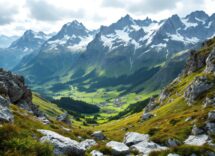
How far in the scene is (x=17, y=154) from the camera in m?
23.8

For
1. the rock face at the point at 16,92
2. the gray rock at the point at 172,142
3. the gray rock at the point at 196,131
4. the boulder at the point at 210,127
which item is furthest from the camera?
the rock face at the point at 16,92

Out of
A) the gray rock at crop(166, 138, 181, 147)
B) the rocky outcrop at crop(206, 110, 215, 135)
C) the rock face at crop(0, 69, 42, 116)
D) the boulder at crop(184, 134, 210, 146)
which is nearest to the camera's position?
the boulder at crop(184, 134, 210, 146)

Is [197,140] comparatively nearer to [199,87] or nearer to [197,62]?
[199,87]

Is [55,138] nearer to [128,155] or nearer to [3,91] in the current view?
[128,155]

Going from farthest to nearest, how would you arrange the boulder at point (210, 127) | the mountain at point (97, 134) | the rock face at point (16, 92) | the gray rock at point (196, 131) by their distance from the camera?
1. the rock face at point (16, 92)
2. the gray rock at point (196, 131)
3. the boulder at point (210, 127)
4. the mountain at point (97, 134)

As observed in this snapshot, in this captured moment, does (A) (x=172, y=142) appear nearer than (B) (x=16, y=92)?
Yes

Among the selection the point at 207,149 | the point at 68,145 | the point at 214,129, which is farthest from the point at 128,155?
the point at 214,129

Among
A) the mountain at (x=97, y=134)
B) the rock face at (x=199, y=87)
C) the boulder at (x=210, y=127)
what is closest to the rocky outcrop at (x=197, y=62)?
the mountain at (x=97, y=134)

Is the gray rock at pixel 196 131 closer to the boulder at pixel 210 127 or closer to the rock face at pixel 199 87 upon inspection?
the boulder at pixel 210 127

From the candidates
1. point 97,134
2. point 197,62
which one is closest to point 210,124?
point 97,134

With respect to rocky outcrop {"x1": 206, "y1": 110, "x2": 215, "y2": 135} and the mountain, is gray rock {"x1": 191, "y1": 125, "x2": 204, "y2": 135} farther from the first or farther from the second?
rocky outcrop {"x1": 206, "y1": 110, "x2": 215, "y2": 135}

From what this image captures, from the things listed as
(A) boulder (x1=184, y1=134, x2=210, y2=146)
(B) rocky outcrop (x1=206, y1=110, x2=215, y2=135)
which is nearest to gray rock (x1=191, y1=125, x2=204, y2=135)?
(A) boulder (x1=184, y1=134, x2=210, y2=146)

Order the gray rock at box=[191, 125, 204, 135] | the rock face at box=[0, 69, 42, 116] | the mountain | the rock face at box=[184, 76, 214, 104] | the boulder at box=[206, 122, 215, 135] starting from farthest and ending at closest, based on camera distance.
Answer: the rock face at box=[184, 76, 214, 104] < the rock face at box=[0, 69, 42, 116] < the gray rock at box=[191, 125, 204, 135] < the boulder at box=[206, 122, 215, 135] < the mountain

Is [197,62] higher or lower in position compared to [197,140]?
higher
